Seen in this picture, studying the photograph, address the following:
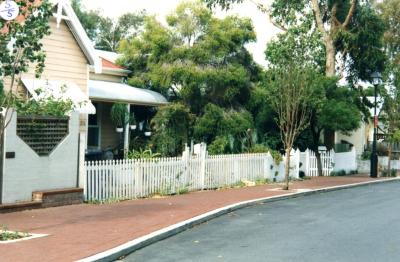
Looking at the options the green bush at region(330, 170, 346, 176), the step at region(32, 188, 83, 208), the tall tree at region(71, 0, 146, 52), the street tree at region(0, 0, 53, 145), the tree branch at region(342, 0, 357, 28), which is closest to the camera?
the street tree at region(0, 0, 53, 145)

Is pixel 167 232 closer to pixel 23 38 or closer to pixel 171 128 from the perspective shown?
pixel 23 38

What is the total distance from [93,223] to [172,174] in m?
6.15

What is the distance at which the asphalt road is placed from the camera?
28.4 feet

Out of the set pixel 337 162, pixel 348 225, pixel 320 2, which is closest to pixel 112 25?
pixel 320 2

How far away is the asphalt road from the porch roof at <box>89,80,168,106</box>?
771 centimetres

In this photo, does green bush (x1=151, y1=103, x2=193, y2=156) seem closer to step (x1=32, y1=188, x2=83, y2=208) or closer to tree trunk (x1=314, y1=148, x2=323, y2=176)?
tree trunk (x1=314, y1=148, x2=323, y2=176)

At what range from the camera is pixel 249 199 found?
15859 mm

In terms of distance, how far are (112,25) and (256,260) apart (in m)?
52.3

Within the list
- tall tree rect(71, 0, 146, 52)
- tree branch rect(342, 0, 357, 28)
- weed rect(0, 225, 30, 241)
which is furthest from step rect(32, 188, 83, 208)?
tall tree rect(71, 0, 146, 52)

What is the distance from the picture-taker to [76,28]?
17.7 meters

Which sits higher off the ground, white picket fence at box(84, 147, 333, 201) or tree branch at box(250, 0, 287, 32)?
tree branch at box(250, 0, 287, 32)

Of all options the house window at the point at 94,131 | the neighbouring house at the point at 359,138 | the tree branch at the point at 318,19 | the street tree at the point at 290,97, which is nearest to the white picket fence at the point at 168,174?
the street tree at the point at 290,97

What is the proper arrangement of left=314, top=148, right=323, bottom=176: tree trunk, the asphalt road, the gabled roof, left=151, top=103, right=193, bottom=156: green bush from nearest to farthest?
1. the asphalt road
2. the gabled roof
3. left=151, top=103, right=193, bottom=156: green bush
4. left=314, top=148, right=323, bottom=176: tree trunk

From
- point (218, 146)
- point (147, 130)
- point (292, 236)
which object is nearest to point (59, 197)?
point (292, 236)
